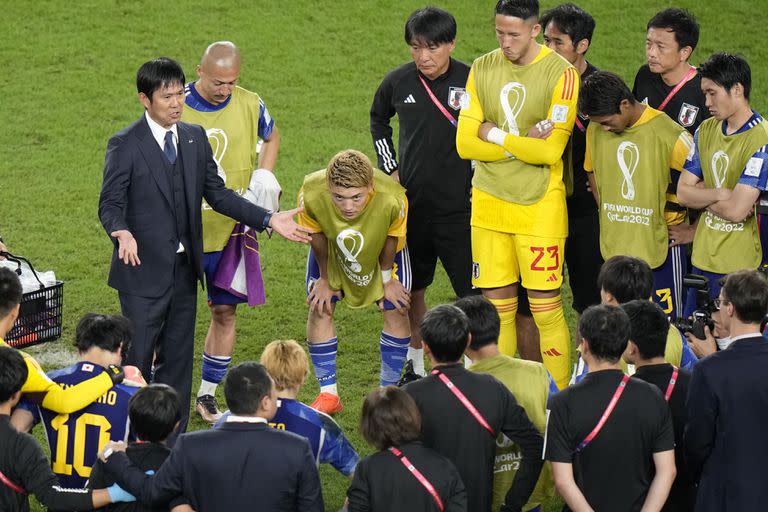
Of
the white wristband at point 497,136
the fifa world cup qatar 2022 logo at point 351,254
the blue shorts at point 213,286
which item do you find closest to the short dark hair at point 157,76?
the fifa world cup qatar 2022 logo at point 351,254

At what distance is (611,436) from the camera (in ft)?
14.3

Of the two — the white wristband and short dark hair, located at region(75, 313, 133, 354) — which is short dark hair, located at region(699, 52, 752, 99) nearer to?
the white wristband

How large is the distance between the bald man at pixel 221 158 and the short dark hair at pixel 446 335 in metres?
2.57

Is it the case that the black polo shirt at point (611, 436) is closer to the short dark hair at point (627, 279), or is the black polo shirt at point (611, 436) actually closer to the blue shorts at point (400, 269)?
the short dark hair at point (627, 279)

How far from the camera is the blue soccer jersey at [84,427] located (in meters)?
4.86

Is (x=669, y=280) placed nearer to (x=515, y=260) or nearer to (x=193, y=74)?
(x=515, y=260)

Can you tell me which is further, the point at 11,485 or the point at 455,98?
the point at 455,98

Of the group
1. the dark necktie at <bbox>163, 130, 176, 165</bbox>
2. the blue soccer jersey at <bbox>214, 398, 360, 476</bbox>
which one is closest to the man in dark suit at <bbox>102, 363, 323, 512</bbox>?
the blue soccer jersey at <bbox>214, 398, 360, 476</bbox>

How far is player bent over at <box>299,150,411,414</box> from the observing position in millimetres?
6262

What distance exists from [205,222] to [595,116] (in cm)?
225

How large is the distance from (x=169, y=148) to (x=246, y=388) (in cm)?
203

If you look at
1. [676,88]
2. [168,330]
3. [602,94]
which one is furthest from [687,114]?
[168,330]

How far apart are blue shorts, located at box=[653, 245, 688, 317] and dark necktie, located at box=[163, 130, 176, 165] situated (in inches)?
101

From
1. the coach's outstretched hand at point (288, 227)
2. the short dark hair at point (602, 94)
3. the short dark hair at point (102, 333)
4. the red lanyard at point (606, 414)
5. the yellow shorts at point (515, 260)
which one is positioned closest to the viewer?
the red lanyard at point (606, 414)
